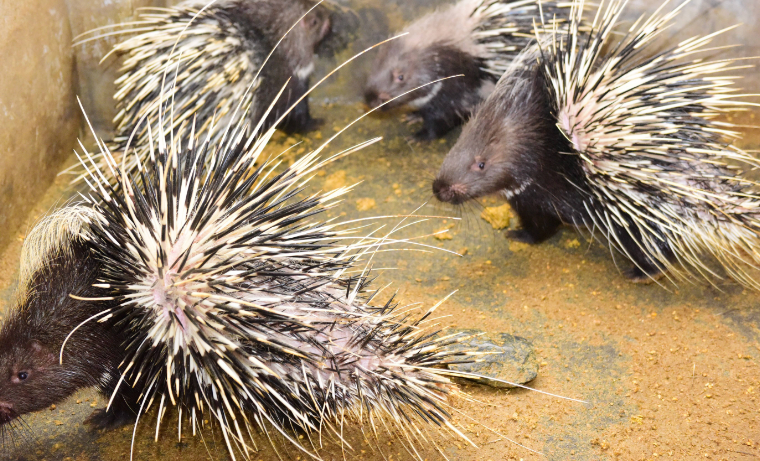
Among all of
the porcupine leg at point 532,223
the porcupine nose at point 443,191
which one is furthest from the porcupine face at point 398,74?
the porcupine leg at point 532,223

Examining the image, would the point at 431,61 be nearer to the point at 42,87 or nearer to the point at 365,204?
the point at 365,204

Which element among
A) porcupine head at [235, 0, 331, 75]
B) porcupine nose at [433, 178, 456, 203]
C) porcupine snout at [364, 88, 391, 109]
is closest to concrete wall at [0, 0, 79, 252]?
porcupine head at [235, 0, 331, 75]

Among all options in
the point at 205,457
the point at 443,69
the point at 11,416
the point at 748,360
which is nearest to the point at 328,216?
the point at 443,69

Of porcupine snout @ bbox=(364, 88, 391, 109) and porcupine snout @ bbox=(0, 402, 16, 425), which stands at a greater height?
porcupine snout @ bbox=(364, 88, 391, 109)

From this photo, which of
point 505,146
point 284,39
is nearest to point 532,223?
point 505,146

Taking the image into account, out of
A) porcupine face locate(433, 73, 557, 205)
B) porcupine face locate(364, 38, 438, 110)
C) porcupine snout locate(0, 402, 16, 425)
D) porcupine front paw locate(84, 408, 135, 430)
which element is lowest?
porcupine front paw locate(84, 408, 135, 430)

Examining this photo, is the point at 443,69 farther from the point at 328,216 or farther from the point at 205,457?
the point at 205,457

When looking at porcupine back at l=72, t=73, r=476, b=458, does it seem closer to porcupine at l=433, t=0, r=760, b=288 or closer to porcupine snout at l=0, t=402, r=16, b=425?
porcupine snout at l=0, t=402, r=16, b=425

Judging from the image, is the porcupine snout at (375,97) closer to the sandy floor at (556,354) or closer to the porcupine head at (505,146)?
the sandy floor at (556,354)
